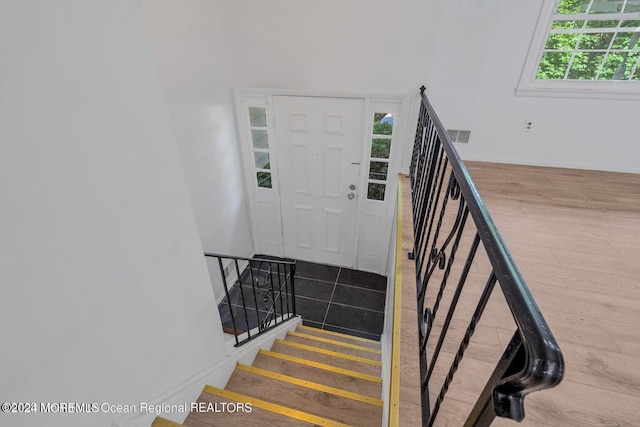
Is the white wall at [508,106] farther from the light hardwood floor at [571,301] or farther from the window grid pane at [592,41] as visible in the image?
the light hardwood floor at [571,301]

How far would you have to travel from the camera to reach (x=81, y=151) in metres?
0.89

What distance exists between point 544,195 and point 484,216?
2.29m

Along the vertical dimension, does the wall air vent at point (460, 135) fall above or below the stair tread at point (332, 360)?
above

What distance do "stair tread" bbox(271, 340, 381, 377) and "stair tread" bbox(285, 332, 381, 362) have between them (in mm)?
210

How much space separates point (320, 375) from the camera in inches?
86.0

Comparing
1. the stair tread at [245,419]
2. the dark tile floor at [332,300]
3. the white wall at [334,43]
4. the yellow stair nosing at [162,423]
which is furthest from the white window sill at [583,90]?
the yellow stair nosing at [162,423]

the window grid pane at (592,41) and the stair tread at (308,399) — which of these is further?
the window grid pane at (592,41)

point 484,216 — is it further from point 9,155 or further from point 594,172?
point 594,172

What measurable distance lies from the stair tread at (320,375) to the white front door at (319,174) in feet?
5.86

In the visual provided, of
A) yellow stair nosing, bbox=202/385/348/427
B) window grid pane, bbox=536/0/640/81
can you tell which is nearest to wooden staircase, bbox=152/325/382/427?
yellow stair nosing, bbox=202/385/348/427

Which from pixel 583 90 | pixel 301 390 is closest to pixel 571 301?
pixel 301 390

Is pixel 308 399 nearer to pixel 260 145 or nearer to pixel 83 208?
pixel 83 208

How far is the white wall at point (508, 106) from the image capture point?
2.61m

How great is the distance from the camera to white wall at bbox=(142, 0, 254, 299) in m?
2.28
